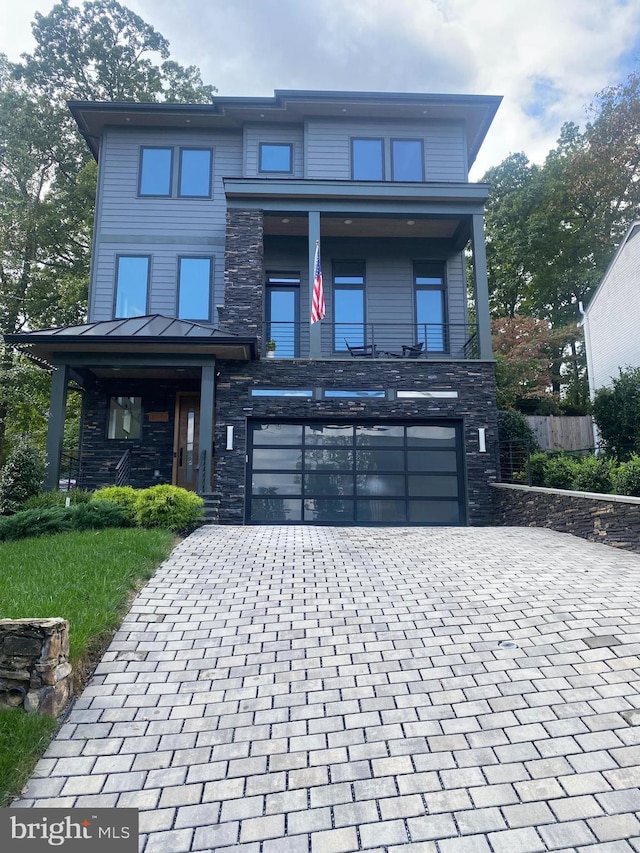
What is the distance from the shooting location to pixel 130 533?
7.50 m

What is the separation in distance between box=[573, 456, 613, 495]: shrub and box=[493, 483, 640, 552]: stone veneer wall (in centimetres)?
36

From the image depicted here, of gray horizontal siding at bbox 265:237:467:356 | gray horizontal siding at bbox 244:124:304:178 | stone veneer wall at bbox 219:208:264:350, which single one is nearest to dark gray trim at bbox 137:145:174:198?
gray horizontal siding at bbox 244:124:304:178

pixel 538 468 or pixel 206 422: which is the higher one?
pixel 206 422

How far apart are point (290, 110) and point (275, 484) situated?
33.6 feet

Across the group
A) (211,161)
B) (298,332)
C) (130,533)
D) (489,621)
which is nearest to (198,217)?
(211,161)

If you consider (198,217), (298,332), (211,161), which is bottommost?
(298,332)

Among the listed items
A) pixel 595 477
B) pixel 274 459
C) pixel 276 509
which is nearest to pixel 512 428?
pixel 595 477

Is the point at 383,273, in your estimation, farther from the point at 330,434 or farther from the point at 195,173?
the point at 195,173

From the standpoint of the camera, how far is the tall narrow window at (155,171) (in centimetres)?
1388

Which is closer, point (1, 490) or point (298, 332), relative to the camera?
point (1, 490)

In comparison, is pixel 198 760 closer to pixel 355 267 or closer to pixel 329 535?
pixel 329 535

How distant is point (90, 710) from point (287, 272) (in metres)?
12.1

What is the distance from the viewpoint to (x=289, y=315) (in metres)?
13.6

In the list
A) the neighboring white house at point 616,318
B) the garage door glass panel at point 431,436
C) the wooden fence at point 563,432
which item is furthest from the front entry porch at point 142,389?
the neighboring white house at point 616,318
